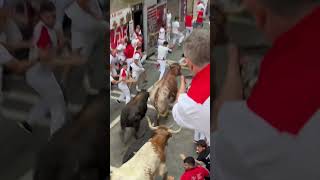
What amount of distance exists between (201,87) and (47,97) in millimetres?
894

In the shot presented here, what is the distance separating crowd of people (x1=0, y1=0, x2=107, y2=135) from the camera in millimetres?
2646

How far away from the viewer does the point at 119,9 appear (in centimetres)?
920

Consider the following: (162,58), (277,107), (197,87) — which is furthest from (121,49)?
(277,107)

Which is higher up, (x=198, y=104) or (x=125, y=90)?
(x=198, y=104)

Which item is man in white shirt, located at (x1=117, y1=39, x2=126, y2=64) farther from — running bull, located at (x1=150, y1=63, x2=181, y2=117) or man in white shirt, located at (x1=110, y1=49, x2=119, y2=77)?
running bull, located at (x1=150, y1=63, x2=181, y2=117)

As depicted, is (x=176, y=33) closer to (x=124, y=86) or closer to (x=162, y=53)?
(x=162, y=53)

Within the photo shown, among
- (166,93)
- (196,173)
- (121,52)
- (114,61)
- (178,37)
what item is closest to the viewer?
(196,173)

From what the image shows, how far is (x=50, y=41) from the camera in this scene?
2.71 meters

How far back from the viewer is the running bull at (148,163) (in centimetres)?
445

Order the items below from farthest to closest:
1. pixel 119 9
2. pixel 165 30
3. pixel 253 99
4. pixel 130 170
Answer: pixel 165 30
pixel 119 9
pixel 130 170
pixel 253 99

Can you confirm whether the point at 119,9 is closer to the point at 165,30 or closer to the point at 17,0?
the point at 165,30

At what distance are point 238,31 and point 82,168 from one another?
1287mm

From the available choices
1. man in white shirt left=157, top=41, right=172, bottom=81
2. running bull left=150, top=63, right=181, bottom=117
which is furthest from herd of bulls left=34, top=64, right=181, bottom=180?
man in white shirt left=157, top=41, right=172, bottom=81

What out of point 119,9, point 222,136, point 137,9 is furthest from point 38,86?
point 137,9
